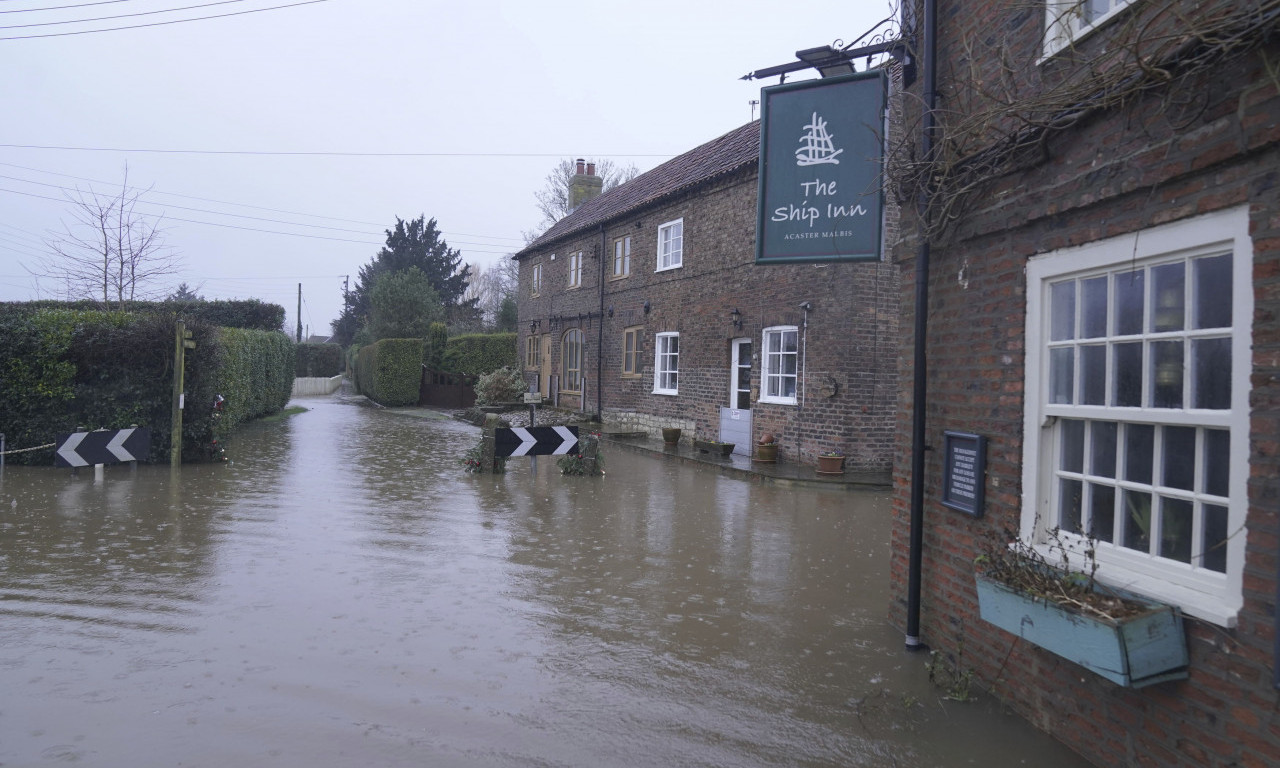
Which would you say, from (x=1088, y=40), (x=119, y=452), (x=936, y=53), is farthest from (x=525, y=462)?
(x=1088, y=40)

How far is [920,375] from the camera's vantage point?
5.40 meters

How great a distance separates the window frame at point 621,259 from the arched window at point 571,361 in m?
2.97

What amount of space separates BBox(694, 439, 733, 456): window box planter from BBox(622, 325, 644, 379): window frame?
14.6 ft

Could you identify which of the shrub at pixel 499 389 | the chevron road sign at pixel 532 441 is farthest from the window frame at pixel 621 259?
the chevron road sign at pixel 532 441

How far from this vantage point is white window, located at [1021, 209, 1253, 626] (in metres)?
3.29

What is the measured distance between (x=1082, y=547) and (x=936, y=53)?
10.9 feet

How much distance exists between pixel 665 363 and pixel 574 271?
7.05 metres

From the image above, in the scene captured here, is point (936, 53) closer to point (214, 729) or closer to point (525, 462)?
point (214, 729)

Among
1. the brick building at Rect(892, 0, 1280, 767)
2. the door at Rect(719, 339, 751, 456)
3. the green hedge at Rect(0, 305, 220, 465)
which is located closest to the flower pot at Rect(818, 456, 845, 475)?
the door at Rect(719, 339, 751, 456)

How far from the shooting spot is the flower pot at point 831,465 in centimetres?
1392

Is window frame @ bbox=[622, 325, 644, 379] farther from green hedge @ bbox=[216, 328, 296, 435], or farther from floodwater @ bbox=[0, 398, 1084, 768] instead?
floodwater @ bbox=[0, 398, 1084, 768]

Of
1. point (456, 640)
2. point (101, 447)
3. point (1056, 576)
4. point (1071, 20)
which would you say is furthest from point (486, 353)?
point (1056, 576)

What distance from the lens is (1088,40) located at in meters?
4.22

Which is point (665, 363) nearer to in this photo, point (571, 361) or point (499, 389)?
point (571, 361)
